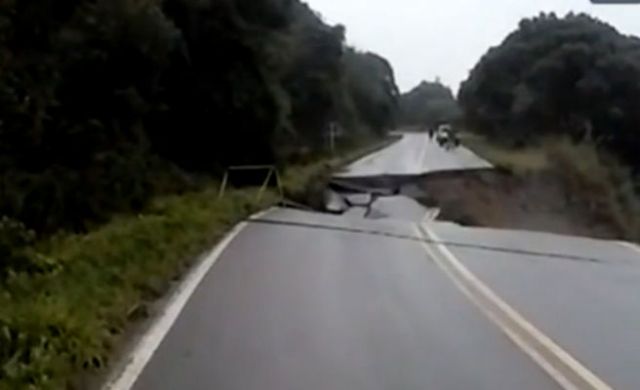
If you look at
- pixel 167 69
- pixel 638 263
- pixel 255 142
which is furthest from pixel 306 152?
pixel 638 263

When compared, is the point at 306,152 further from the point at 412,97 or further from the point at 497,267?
the point at 412,97

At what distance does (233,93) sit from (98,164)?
10938mm

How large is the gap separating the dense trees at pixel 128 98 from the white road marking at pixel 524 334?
6766mm

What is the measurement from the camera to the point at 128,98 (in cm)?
2791

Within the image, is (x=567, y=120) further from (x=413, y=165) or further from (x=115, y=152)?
(x=115, y=152)

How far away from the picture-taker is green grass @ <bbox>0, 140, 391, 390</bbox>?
27.9ft

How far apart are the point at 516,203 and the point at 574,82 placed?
79.3 ft

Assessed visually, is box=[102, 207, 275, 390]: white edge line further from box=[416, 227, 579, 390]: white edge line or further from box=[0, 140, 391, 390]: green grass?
box=[416, 227, 579, 390]: white edge line

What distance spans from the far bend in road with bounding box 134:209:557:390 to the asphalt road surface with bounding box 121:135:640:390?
0.01 meters

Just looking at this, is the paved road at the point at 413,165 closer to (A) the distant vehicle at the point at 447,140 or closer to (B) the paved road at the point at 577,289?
(A) the distant vehicle at the point at 447,140

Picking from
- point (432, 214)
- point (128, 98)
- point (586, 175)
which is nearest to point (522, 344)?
point (128, 98)

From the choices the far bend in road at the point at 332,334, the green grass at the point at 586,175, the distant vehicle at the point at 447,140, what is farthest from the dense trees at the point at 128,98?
the distant vehicle at the point at 447,140

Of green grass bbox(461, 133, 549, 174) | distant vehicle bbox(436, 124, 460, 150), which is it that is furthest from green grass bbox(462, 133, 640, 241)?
distant vehicle bbox(436, 124, 460, 150)

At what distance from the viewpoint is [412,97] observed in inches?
7475
